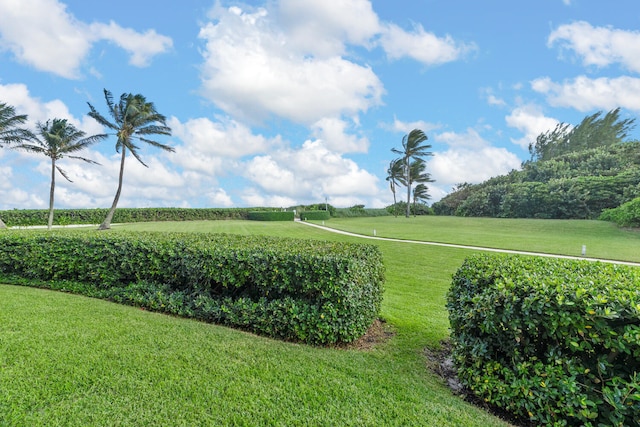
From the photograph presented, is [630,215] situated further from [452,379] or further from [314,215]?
[314,215]

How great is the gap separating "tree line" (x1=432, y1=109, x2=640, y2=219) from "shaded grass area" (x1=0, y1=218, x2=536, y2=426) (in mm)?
36295

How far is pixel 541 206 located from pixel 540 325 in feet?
128

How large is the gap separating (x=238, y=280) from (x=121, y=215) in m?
39.5

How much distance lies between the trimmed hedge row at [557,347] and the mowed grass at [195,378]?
1.14 feet

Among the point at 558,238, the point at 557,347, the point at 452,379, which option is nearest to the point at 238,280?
the point at 452,379

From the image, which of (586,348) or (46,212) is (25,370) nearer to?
(586,348)

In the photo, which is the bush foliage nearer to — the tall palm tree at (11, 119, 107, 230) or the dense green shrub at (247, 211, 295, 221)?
the dense green shrub at (247, 211, 295, 221)

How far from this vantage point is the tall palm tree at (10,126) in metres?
24.0

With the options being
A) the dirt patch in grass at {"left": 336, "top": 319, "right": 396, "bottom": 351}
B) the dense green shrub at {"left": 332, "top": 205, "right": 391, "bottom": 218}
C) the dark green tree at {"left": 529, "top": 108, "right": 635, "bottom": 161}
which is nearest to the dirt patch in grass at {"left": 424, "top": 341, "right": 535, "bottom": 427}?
the dirt patch in grass at {"left": 336, "top": 319, "right": 396, "bottom": 351}

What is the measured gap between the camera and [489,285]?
274 centimetres

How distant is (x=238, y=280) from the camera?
13.3ft

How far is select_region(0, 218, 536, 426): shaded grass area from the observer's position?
2.23m

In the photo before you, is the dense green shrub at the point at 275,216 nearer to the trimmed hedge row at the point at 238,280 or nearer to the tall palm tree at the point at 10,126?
the tall palm tree at the point at 10,126

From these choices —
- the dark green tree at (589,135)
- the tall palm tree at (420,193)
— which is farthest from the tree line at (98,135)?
the dark green tree at (589,135)
